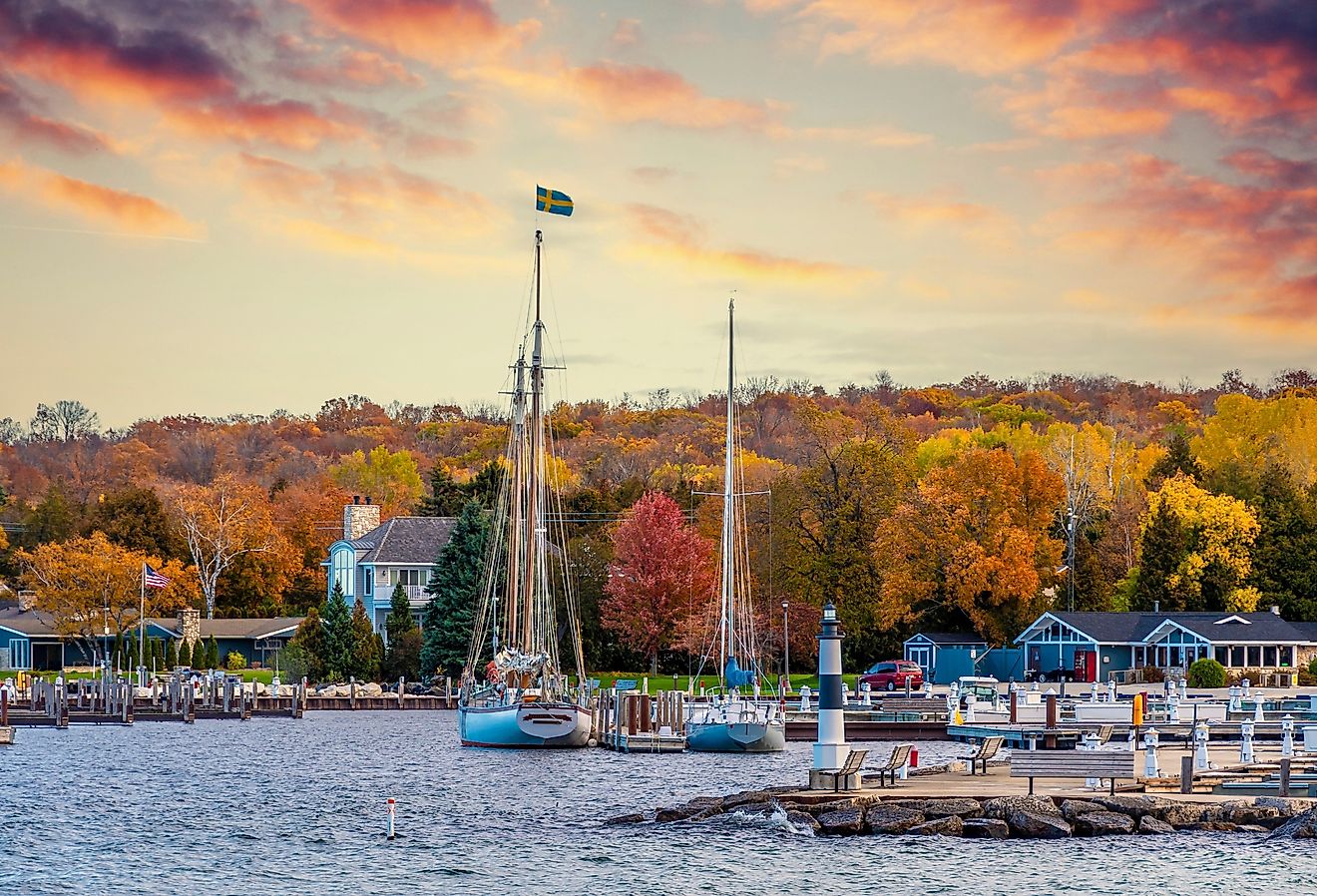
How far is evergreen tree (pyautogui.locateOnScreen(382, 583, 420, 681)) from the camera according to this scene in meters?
98.5

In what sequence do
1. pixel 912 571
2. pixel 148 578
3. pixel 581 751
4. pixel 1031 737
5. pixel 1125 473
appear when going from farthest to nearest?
pixel 1125 473 → pixel 912 571 → pixel 148 578 → pixel 581 751 → pixel 1031 737

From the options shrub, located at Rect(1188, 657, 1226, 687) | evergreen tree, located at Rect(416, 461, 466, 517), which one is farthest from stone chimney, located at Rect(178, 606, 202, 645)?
shrub, located at Rect(1188, 657, 1226, 687)

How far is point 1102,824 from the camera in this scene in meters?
36.0

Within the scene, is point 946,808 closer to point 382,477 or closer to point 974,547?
point 974,547

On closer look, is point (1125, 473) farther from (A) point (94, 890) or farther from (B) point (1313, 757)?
(A) point (94, 890)

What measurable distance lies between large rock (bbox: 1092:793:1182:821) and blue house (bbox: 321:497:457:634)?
78288mm

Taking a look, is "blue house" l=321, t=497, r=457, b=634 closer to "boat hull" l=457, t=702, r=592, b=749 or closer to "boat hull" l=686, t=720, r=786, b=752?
"boat hull" l=457, t=702, r=592, b=749

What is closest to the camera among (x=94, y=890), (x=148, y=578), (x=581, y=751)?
(x=94, y=890)

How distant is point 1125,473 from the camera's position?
13275 centimetres

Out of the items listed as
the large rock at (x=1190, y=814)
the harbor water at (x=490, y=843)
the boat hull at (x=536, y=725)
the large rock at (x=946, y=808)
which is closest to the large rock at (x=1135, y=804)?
the large rock at (x=1190, y=814)

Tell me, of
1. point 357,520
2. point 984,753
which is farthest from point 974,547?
point 984,753

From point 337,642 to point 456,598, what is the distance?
7.54 metres

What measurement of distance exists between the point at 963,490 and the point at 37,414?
421ft

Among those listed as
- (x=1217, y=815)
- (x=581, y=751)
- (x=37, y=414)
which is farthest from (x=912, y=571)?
(x=37, y=414)
